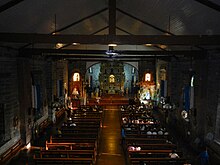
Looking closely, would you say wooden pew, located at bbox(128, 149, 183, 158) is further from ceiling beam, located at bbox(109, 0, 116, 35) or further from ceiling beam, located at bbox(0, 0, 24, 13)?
ceiling beam, located at bbox(0, 0, 24, 13)

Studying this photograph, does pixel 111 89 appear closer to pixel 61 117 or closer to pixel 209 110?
pixel 61 117

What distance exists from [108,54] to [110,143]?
6.07 m

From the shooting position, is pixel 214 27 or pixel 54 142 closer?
pixel 214 27

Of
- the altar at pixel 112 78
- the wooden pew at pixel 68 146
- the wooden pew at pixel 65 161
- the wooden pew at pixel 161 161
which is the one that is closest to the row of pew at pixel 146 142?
the wooden pew at pixel 161 161

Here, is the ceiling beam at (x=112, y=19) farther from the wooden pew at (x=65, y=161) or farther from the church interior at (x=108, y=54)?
the wooden pew at (x=65, y=161)

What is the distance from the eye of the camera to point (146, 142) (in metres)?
15.8

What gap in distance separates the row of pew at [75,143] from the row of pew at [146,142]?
2070mm

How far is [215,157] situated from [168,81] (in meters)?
10.7

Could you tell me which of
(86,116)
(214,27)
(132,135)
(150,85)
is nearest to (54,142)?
(132,135)

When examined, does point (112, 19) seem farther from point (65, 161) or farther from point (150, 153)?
point (150, 153)

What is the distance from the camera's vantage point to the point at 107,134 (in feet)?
63.2

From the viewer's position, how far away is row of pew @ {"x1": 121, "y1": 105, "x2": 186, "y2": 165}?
11.6 m

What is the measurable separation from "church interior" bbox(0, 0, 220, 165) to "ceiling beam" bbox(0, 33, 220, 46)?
0.12ft

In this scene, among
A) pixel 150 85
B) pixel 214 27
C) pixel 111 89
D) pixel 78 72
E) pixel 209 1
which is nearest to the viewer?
pixel 209 1
